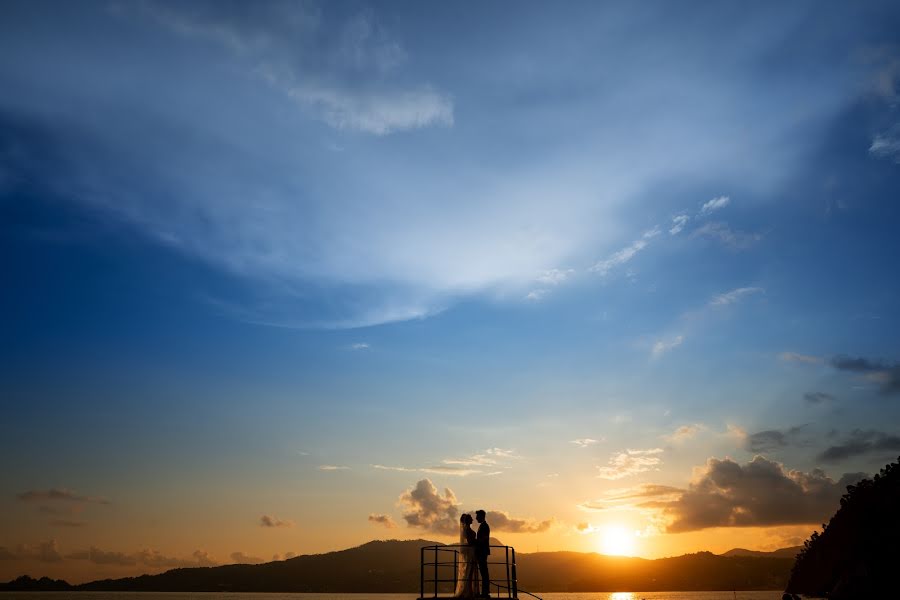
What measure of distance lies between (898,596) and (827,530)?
75254 millimetres

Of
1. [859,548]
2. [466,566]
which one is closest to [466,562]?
[466,566]

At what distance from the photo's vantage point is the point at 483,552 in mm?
22859

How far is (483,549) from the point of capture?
75.0 ft

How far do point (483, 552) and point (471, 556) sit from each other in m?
0.48

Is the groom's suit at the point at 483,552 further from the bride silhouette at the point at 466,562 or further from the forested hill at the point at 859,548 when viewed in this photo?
the forested hill at the point at 859,548

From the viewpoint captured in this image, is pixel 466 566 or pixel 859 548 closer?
pixel 466 566

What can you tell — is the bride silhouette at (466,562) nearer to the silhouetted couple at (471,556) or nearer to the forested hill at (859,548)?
the silhouetted couple at (471,556)

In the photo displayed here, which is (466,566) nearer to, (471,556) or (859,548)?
(471,556)

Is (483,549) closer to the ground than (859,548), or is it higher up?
higher up

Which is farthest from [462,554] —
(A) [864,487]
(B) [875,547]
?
(A) [864,487]

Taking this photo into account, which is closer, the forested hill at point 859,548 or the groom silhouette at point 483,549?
the groom silhouette at point 483,549

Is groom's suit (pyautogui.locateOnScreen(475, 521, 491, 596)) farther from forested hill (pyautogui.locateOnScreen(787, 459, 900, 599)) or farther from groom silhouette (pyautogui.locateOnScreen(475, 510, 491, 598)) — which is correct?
forested hill (pyautogui.locateOnScreen(787, 459, 900, 599))

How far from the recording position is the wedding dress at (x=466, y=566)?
74.0ft

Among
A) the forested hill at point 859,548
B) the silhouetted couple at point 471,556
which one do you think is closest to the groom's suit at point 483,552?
the silhouetted couple at point 471,556
